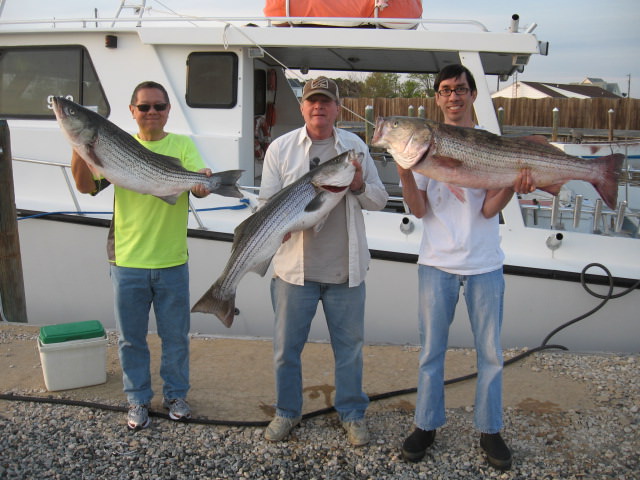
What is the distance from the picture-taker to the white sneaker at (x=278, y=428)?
138 inches

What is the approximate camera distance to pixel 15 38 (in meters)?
6.14

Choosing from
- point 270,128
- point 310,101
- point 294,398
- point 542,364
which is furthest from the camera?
point 270,128

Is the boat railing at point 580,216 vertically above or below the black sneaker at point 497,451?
above

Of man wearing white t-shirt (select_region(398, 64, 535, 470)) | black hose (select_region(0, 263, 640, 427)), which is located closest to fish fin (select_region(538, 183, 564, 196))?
man wearing white t-shirt (select_region(398, 64, 535, 470))

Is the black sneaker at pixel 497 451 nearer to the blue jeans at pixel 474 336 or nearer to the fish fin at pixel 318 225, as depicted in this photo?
the blue jeans at pixel 474 336

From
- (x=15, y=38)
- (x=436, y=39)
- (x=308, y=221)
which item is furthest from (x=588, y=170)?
(x=15, y=38)

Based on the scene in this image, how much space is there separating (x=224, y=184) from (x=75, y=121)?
0.85 metres

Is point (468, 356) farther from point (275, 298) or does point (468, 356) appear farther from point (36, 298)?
→ point (36, 298)

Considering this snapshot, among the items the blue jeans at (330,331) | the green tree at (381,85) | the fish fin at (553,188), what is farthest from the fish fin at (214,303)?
the green tree at (381,85)

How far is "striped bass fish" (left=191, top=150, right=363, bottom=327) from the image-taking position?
3.11m

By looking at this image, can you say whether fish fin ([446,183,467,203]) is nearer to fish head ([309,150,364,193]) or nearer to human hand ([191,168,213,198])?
fish head ([309,150,364,193])

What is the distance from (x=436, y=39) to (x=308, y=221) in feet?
9.65

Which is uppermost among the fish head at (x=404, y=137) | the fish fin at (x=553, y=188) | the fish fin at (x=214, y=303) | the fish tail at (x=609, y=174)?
the fish head at (x=404, y=137)

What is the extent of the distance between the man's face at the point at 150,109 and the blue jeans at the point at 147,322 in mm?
843
